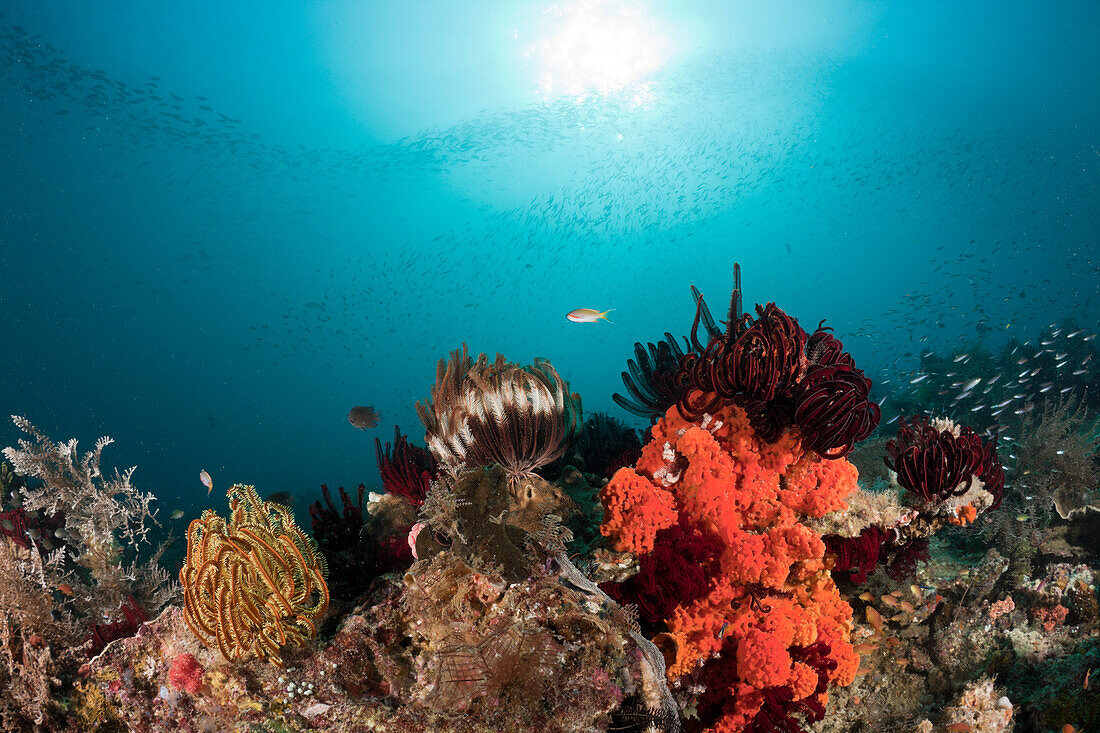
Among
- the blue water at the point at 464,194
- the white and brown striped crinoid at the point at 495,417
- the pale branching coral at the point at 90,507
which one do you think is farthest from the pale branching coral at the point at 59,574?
the blue water at the point at 464,194

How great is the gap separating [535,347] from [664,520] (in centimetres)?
9913

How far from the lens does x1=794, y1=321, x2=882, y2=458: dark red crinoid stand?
11.2 feet

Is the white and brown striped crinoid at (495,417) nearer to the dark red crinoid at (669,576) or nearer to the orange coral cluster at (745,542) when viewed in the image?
the orange coral cluster at (745,542)

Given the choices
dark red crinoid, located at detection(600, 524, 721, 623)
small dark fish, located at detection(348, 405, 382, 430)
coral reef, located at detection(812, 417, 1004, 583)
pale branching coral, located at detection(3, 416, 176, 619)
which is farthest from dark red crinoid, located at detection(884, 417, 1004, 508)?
small dark fish, located at detection(348, 405, 382, 430)

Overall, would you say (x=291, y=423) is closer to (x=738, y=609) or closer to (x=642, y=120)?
(x=642, y=120)

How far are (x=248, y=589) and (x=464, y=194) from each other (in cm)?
7994

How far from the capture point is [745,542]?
3.33m

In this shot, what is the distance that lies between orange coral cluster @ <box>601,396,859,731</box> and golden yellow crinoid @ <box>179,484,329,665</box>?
203cm

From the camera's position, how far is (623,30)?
44875 millimetres

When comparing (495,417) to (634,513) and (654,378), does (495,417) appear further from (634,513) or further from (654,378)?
(654,378)

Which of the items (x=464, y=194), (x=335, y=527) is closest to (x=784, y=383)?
(x=335, y=527)

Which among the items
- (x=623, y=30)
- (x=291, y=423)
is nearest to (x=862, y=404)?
(x=623, y=30)

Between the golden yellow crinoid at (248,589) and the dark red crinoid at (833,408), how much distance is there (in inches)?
139

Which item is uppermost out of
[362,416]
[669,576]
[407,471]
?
[362,416]
